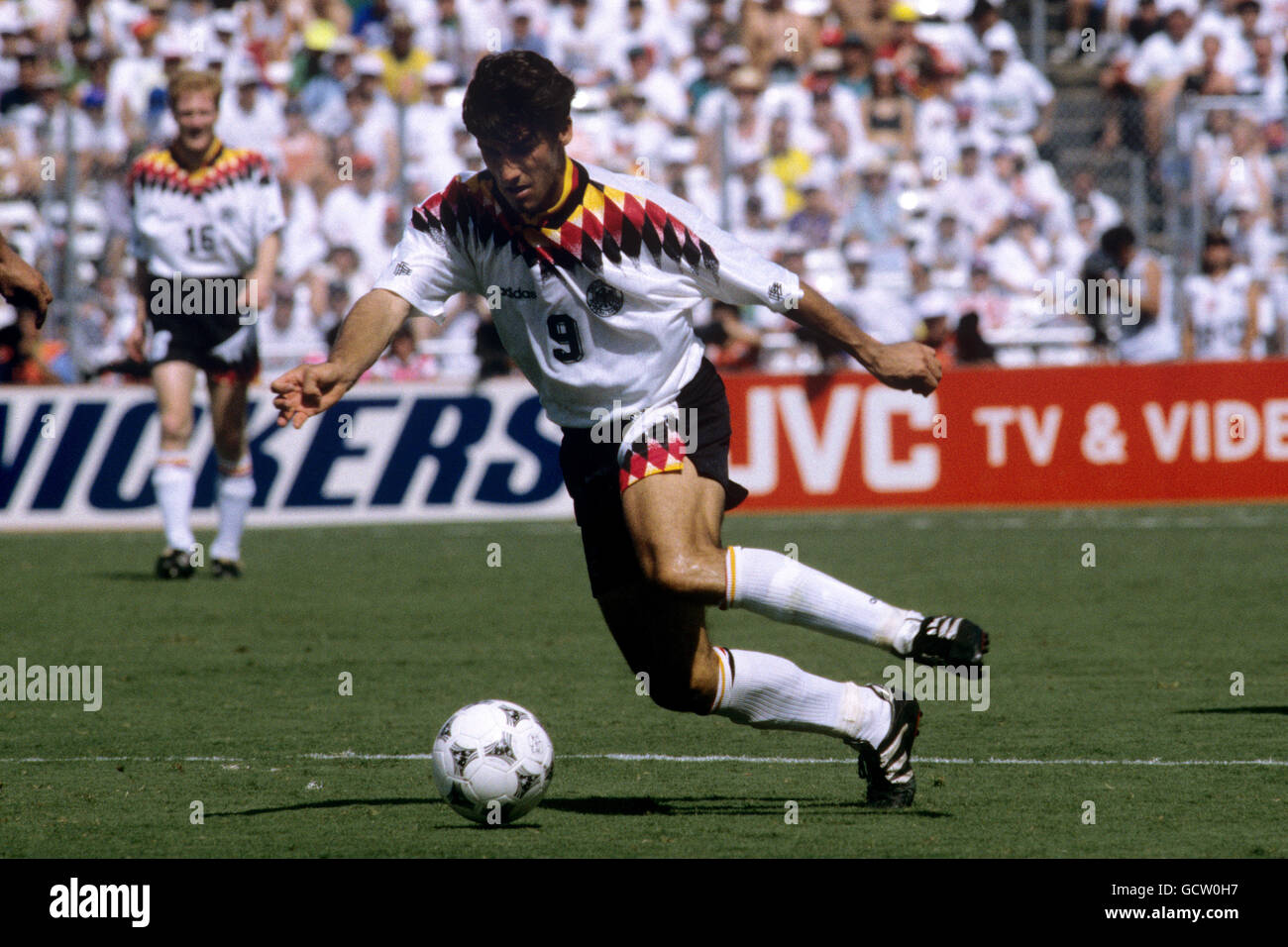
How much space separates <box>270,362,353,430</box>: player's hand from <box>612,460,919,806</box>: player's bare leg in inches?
32.4

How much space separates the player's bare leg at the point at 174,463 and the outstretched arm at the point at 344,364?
18.6 ft

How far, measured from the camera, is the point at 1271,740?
6414mm

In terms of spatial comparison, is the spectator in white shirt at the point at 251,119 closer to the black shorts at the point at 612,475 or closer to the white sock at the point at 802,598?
the black shorts at the point at 612,475

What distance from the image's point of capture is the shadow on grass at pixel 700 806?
541 cm

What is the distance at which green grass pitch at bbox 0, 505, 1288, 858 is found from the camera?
Answer: 516 cm

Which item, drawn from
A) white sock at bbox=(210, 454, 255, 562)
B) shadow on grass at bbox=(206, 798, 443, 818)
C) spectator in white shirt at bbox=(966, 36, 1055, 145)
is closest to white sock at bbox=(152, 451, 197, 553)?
white sock at bbox=(210, 454, 255, 562)

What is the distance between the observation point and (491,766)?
209 inches

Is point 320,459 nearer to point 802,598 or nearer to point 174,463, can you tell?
point 174,463

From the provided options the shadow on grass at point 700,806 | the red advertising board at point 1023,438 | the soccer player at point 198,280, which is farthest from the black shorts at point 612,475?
the red advertising board at point 1023,438

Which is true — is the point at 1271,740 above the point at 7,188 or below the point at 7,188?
below

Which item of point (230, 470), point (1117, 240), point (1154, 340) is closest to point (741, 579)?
point (230, 470)
